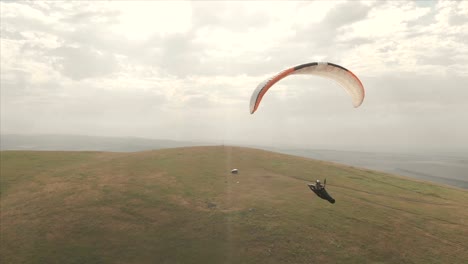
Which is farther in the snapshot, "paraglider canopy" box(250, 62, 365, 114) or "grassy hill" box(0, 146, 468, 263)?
A: "grassy hill" box(0, 146, 468, 263)

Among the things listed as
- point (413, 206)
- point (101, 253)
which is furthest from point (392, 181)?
point (101, 253)

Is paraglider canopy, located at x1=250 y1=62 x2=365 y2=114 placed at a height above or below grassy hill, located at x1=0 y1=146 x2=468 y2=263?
above

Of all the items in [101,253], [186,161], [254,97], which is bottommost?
[101,253]

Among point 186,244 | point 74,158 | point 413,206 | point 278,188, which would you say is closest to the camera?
point 186,244

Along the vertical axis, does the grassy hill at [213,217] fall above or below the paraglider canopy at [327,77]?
below

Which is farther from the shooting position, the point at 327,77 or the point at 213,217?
the point at 213,217

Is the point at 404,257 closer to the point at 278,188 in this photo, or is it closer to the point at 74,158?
the point at 278,188

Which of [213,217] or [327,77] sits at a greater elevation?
[327,77]

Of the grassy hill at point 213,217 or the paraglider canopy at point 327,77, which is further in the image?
the grassy hill at point 213,217
